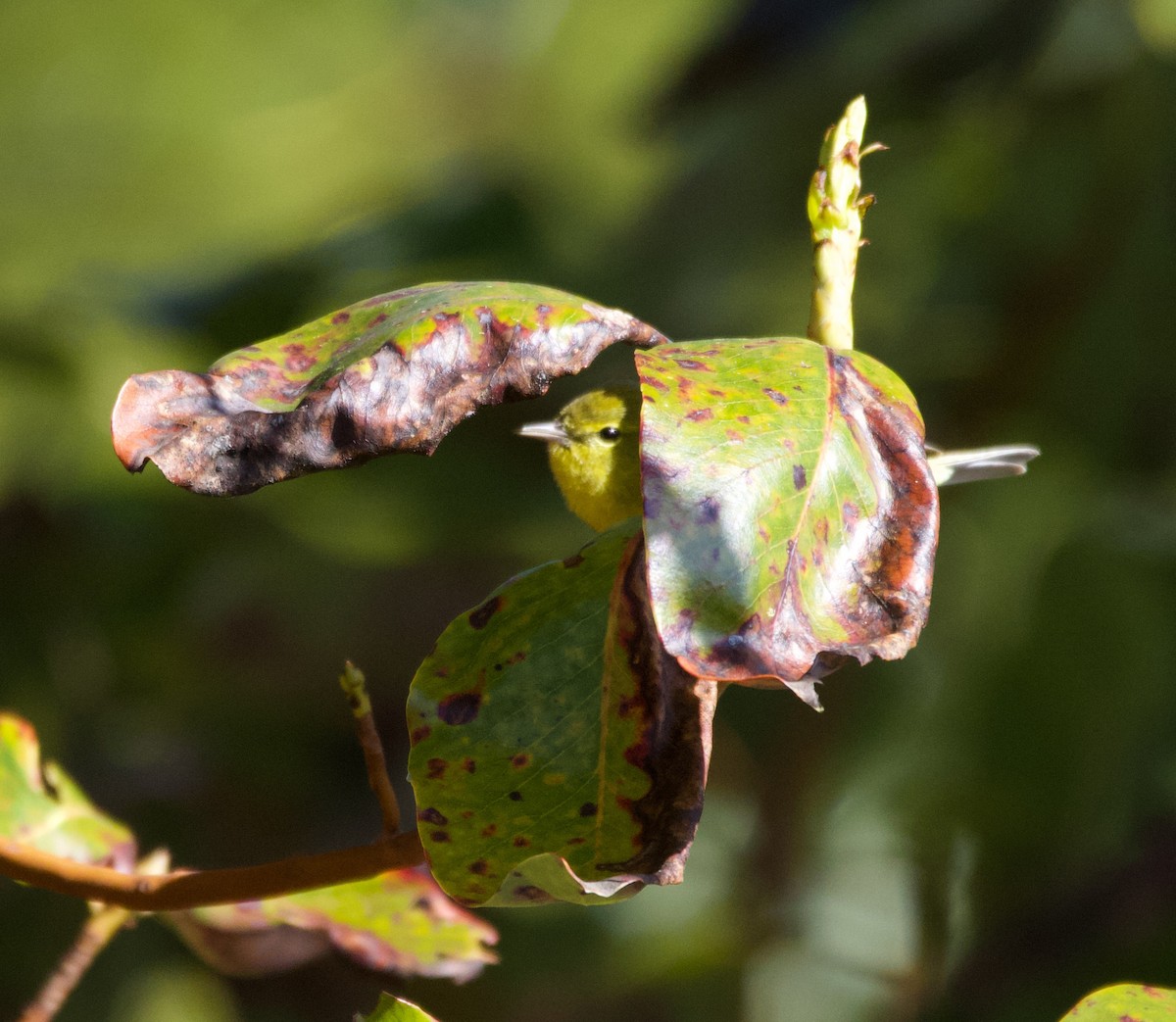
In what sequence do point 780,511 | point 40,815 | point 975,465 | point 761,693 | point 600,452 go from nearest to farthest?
point 780,511, point 975,465, point 40,815, point 600,452, point 761,693

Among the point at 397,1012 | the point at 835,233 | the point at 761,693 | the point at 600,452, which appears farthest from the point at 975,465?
the point at 761,693

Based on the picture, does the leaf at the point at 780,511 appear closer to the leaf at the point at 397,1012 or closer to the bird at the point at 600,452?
the leaf at the point at 397,1012

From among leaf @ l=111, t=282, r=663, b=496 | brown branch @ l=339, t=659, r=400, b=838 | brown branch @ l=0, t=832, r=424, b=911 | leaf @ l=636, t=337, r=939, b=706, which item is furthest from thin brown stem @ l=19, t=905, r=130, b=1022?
leaf @ l=636, t=337, r=939, b=706

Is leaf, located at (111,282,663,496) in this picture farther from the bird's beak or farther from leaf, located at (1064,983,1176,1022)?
the bird's beak

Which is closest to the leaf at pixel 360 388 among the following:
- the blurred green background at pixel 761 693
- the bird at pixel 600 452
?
the bird at pixel 600 452

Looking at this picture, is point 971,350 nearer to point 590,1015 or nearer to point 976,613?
point 976,613

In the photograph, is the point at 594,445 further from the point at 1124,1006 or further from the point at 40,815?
the point at 1124,1006
